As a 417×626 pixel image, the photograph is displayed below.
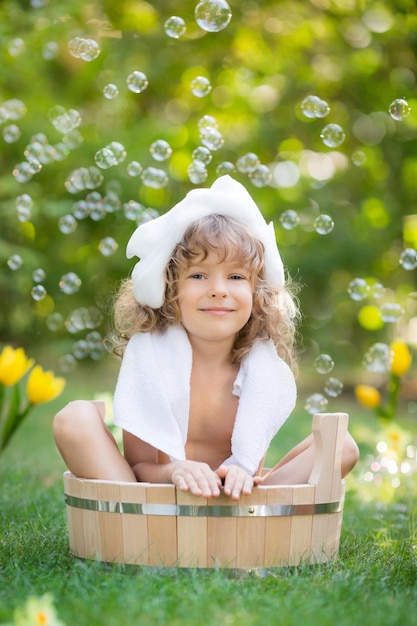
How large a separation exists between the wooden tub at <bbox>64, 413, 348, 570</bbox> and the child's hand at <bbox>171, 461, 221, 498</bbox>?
26mm

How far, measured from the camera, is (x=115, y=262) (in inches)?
302

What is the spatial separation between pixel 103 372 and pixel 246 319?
7861 mm

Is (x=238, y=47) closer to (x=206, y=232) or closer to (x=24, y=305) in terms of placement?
(x=24, y=305)

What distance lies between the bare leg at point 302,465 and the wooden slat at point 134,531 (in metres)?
0.47

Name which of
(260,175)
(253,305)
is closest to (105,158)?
(260,175)

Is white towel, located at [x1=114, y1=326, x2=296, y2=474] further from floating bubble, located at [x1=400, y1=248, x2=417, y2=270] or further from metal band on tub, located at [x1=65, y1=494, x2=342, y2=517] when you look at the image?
floating bubble, located at [x1=400, y1=248, x2=417, y2=270]

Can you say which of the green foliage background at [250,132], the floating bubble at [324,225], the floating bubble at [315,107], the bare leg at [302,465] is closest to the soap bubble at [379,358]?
the floating bubble at [324,225]

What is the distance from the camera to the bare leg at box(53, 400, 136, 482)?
2.21 m

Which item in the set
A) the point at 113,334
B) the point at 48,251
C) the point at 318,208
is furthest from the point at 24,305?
the point at 113,334

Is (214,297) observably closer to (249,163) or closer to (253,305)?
(253,305)

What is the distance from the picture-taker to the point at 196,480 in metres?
2.06

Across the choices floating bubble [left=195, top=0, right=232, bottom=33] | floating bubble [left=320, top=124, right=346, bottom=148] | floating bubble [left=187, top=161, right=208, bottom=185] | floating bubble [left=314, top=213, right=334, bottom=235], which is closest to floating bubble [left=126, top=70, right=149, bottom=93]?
floating bubble [left=195, top=0, right=232, bottom=33]

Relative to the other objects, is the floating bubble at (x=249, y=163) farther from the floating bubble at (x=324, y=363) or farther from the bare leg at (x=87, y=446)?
the bare leg at (x=87, y=446)

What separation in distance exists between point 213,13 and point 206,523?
228cm
